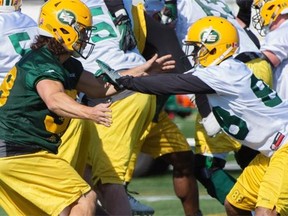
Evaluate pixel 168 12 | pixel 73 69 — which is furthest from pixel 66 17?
pixel 168 12

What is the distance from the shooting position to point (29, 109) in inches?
299

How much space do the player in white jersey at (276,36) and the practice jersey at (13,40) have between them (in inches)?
71.6

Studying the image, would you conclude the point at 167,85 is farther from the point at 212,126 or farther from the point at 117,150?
the point at 117,150

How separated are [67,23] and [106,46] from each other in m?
1.30

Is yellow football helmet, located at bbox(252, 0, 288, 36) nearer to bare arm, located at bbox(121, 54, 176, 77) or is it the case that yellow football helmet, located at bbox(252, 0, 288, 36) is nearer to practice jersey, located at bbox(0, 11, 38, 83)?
bare arm, located at bbox(121, 54, 176, 77)

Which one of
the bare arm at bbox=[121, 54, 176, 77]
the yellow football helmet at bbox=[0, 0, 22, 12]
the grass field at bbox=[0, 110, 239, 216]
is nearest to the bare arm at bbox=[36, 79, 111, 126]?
the bare arm at bbox=[121, 54, 176, 77]

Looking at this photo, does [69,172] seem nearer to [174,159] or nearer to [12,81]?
[12,81]

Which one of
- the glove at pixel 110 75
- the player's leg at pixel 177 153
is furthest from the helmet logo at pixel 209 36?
the player's leg at pixel 177 153

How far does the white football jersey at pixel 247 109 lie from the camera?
8.09 meters

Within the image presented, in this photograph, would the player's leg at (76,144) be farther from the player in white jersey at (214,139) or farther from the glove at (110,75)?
the player in white jersey at (214,139)

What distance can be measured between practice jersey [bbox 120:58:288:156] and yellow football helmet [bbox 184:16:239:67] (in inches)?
3.7

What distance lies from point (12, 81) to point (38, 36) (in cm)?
39

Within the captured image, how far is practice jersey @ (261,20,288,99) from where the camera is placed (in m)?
9.48

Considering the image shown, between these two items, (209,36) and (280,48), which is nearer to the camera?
(209,36)
